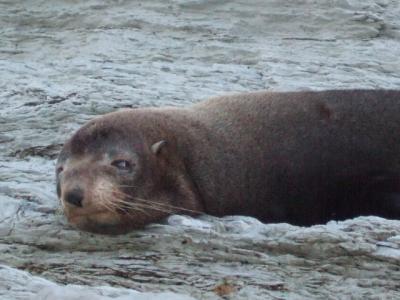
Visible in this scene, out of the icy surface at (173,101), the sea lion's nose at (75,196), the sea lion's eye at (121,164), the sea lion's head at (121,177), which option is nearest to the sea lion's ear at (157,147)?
the sea lion's head at (121,177)

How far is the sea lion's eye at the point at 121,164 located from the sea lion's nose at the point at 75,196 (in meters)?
0.35

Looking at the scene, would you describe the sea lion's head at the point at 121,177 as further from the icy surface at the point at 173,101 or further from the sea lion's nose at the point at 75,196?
the icy surface at the point at 173,101

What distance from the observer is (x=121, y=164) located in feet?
21.7

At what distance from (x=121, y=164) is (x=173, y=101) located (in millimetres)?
2212

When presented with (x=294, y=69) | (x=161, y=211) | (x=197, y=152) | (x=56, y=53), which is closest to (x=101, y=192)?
(x=161, y=211)

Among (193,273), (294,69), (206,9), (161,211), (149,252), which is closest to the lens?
(193,273)

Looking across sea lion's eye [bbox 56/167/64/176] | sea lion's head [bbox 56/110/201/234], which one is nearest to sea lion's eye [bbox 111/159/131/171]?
sea lion's head [bbox 56/110/201/234]

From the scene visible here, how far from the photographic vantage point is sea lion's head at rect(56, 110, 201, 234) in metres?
6.35

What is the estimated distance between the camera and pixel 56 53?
10555mm

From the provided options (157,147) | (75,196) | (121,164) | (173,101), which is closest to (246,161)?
(157,147)

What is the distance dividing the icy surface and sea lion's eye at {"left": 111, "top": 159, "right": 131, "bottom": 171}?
0.39m

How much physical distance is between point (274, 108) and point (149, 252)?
1.75 meters

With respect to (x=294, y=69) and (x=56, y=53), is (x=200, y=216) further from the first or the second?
(x=56, y=53)

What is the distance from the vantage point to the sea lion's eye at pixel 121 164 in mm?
6594
